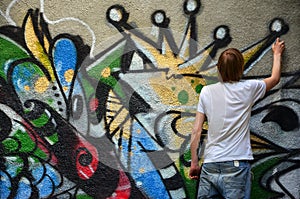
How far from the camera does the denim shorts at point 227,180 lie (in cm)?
316

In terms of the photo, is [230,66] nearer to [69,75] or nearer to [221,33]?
[221,33]

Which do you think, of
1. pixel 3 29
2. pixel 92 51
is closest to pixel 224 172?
pixel 92 51

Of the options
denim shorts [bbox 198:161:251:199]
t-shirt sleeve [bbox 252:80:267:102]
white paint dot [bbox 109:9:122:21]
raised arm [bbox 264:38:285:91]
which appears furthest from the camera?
white paint dot [bbox 109:9:122:21]

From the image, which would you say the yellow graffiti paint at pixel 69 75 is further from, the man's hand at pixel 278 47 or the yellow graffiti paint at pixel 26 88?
the man's hand at pixel 278 47

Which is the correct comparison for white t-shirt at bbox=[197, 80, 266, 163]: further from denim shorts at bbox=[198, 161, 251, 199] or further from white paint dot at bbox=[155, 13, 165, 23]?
white paint dot at bbox=[155, 13, 165, 23]

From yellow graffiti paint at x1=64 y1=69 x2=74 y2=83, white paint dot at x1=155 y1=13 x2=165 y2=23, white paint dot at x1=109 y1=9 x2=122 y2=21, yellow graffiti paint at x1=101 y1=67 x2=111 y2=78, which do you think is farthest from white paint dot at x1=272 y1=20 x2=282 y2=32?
yellow graffiti paint at x1=64 y1=69 x2=74 y2=83

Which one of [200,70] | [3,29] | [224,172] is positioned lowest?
[224,172]

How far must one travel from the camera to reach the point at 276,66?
Answer: 360 centimetres

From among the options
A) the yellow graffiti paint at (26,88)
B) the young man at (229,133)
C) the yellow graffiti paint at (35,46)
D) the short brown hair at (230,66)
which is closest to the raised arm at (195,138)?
the young man at (229,133)

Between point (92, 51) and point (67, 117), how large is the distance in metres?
0.67

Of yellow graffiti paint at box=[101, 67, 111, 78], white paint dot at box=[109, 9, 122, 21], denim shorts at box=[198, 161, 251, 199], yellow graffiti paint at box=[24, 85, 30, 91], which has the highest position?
white paint dot at box=[109, 9, 122, 21]

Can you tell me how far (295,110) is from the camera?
3752mm

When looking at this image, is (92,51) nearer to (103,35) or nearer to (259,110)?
(103,35)

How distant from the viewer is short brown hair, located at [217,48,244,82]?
128 inches
